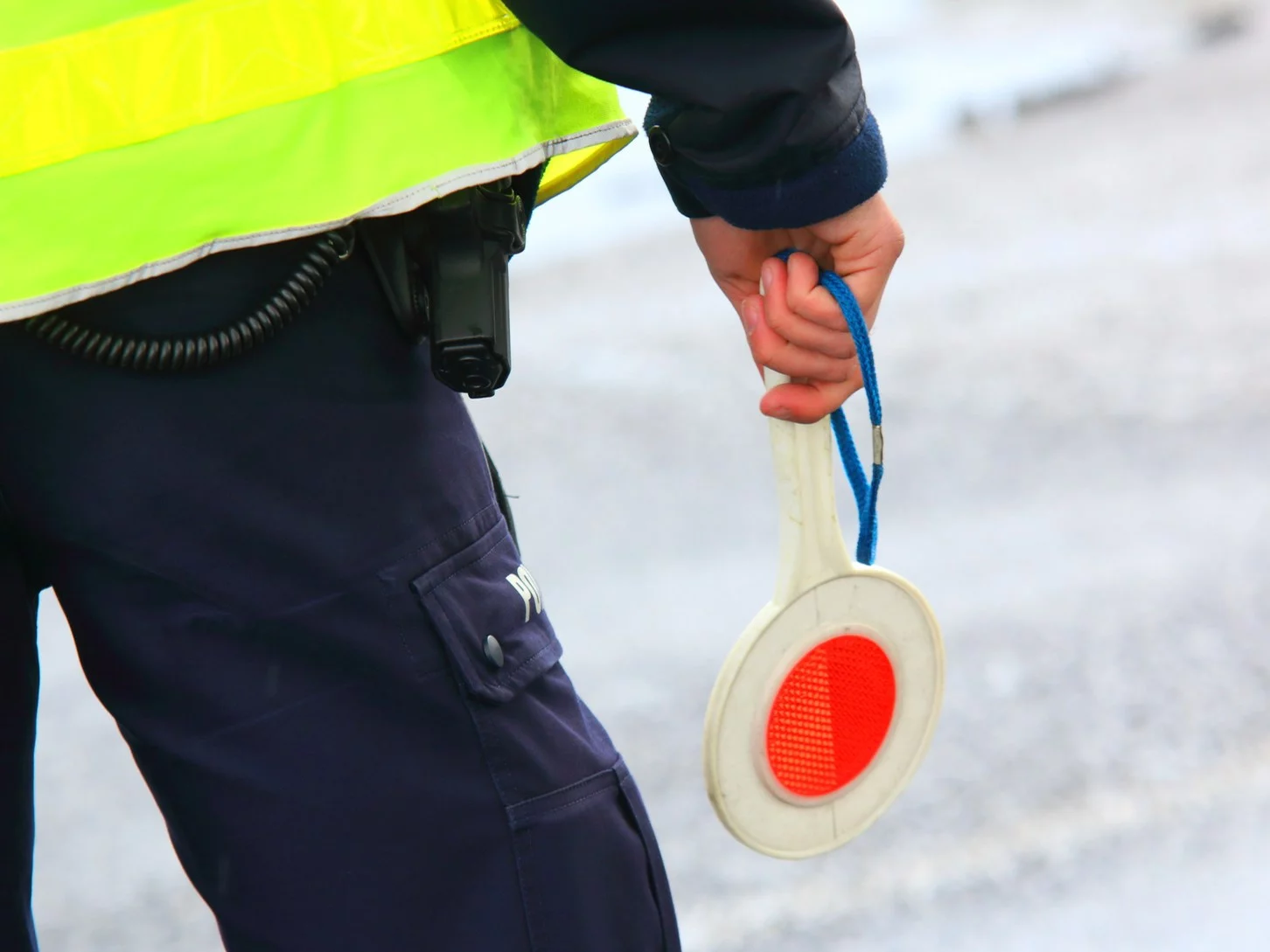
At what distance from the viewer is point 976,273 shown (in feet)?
16.7

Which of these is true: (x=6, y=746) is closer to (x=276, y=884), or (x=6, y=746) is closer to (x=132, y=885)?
(x=276, y=884)

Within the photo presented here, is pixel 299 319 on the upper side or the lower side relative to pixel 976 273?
upper

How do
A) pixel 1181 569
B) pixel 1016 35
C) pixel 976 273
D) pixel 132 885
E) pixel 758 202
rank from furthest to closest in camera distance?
pixel 1016 35, pixel 976 273, pixel 1181 569, pixel 132 885, pixel 758 202

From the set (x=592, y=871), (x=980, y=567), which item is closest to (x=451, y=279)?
(x=592, y=871)

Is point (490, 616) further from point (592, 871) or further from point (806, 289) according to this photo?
point (806, 289)

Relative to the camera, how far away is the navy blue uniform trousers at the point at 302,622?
1.26 m

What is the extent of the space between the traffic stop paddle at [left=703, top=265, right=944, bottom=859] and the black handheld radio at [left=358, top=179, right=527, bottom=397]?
0.33 metres

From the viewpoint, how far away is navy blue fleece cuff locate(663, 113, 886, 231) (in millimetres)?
1366

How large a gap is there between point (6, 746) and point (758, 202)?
0.78 metres

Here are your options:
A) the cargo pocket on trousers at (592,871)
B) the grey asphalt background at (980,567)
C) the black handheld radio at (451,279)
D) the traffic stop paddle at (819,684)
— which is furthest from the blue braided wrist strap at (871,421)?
the grey asphalt background at (980,567)

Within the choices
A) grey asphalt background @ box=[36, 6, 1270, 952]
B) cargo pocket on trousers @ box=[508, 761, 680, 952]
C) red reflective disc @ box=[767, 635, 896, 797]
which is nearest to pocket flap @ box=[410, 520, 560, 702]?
cargo pocket on trousers @ box=[508, 761, 680, 952]

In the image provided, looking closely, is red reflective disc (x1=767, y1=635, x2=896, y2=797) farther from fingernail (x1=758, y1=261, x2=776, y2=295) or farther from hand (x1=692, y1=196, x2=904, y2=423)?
fingernail (x1=758, y1=261, x2=776, y2=295)

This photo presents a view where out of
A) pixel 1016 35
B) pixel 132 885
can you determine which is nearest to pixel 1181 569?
pixel 132 885

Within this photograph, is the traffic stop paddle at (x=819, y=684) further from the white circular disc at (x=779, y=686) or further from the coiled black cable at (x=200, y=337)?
the coiled black cable at (x=200, y=337)
